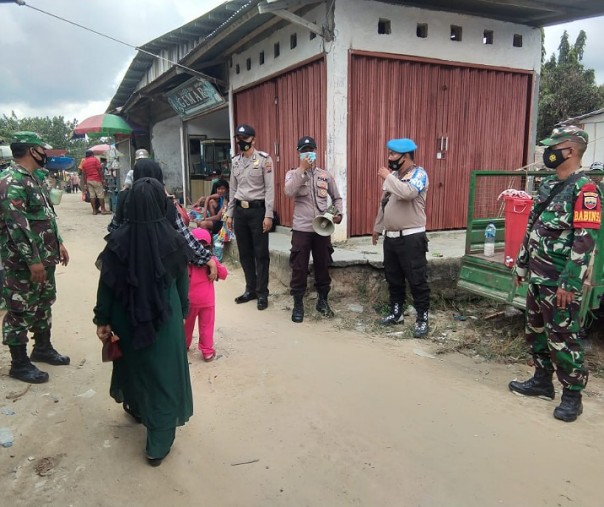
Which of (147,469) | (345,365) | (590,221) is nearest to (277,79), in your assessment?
(345,365)

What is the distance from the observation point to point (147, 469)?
2453mm

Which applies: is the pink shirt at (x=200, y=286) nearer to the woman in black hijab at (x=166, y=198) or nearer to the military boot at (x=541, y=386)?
the woman in black hijab at (x=166, y=198)

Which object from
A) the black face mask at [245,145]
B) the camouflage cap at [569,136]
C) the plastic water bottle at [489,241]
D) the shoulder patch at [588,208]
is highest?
the black face mask at [245,145]

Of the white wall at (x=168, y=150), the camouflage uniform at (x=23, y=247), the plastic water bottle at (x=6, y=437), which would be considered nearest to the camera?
the plastic water bottle at (x=6, y=437)

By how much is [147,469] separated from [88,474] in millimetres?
297

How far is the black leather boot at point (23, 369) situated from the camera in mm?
3395

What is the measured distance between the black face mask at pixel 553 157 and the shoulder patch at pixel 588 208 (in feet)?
0.77

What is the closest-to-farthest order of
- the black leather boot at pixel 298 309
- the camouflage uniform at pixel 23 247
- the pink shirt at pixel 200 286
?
the camouflage uniform at pixel 23 247 < the pink shirt at pixel 200 286 < the black leather boot at pixel 298 309

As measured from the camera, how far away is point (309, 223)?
15.5 ft

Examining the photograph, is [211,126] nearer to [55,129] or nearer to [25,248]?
[25,248]

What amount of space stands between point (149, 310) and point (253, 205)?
294 cm

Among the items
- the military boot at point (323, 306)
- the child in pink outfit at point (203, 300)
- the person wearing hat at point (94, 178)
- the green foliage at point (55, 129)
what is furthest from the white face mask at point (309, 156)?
the green foliage at point (55, 129)

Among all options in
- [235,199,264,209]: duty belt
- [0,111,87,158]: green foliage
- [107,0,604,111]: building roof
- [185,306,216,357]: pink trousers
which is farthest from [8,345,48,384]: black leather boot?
[0,111,87,158]: green foliage

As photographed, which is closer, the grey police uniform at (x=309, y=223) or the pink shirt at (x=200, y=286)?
the pink shirt at (x=200, y=286)
